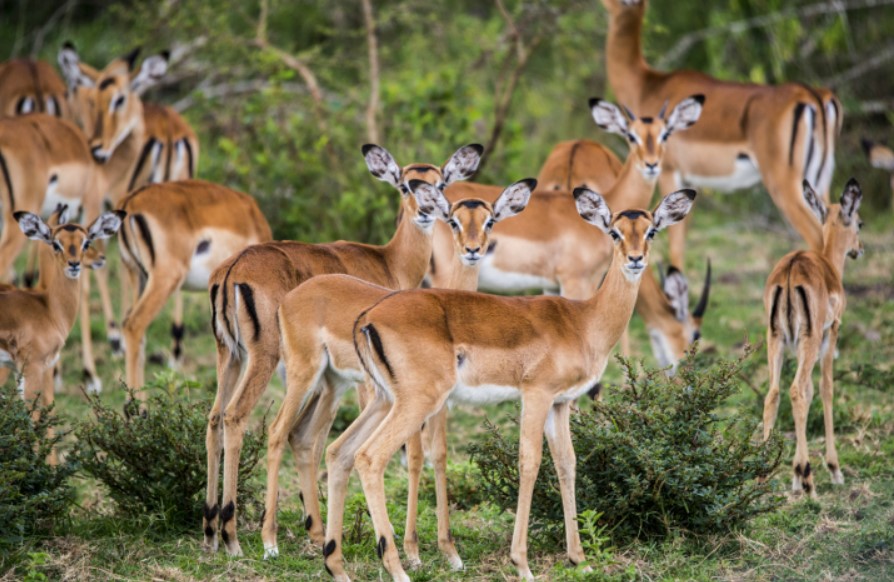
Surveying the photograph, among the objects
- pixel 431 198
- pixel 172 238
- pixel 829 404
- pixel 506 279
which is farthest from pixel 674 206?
pixel 172 238

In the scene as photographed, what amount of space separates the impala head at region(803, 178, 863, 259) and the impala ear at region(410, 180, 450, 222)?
230 cm

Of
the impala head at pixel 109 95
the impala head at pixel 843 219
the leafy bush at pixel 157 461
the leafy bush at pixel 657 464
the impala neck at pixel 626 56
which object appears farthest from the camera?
the impala neck at pixel 626 56

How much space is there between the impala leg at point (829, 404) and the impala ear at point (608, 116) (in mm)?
2187

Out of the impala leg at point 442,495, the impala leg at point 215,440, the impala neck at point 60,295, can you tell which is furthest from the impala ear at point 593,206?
the impala neck at point 60,295

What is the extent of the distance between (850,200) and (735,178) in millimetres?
2646

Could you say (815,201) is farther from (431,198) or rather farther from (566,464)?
(566,464)

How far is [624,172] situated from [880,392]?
6.88ft

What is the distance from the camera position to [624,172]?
8.00 m

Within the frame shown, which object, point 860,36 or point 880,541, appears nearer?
point 880,541

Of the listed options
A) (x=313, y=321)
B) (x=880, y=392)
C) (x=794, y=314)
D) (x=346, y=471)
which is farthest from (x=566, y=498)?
(x=880, y=392)

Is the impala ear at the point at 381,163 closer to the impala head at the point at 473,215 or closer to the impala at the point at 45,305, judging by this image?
the impala head at the point at 473,215

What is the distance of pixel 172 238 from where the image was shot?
7.41 metres

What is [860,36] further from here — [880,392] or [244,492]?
[244,492]

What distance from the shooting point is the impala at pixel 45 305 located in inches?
246
